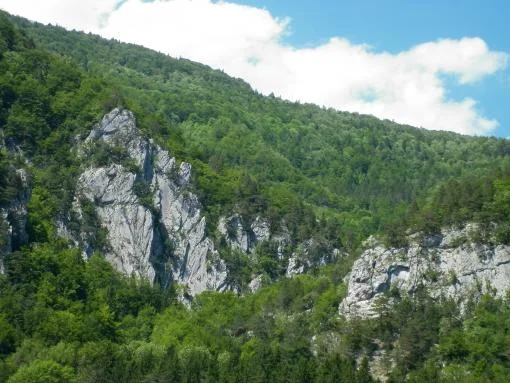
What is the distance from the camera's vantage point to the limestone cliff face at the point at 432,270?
96.4 m

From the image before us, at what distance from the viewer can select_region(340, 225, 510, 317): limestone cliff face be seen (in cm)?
9644

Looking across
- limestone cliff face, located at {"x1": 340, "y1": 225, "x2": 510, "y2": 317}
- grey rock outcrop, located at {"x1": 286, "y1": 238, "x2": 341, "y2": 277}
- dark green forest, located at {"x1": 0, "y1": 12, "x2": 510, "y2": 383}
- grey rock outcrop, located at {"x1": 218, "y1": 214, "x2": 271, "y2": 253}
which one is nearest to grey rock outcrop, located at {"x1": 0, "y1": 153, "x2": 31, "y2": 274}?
dark green forest, located at {"x1": 0, "y1": 12, "x2": 510, "y2": 383}

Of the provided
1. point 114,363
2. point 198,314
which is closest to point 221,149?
point 198,314

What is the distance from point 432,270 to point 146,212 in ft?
150

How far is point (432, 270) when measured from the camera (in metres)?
100

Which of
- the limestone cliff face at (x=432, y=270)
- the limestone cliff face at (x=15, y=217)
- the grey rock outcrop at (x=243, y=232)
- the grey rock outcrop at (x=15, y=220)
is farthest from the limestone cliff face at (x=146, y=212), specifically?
the limestone cliff face at (x=432, y=270)

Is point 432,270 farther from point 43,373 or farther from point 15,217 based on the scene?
point 15,217

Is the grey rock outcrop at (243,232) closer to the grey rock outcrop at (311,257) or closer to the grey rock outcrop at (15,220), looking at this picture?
the grey rock outcrop at (311,257)

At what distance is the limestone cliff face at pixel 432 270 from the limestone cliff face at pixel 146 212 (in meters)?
30.1

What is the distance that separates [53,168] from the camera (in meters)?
→ 127

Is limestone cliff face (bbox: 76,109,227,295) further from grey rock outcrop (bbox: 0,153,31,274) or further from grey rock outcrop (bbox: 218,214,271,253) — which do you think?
grey rock outcrop (bbox: 0,153,31,274)

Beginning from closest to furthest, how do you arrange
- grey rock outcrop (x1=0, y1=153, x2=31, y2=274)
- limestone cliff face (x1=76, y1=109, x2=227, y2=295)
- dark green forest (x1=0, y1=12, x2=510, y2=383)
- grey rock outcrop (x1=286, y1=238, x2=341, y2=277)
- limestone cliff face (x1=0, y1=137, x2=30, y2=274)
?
1. dark green forest (x1=0, y1=12, x2=510, y2=383)
2. grey rock outcrop (x1=0, y1=153, x2=31, y2=274)
3. limestone cliff face (x1=0, y1=137, x2=30, y2=274)
4. limestone cliff face (x1=76, y1=109, x2=227, y2=295)
5. grey rock outcrop (x1=286, y1=238, x2=341, y2=277)

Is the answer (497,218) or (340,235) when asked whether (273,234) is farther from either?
(497,218)

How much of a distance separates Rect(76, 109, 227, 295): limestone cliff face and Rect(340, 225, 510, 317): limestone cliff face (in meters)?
30.1
